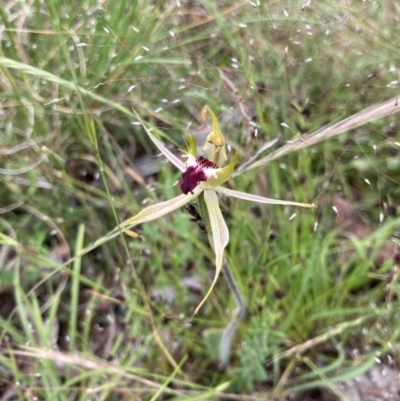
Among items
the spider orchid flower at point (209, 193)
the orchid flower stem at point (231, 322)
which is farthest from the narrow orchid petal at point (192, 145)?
the orchid flower stem at point (231, 322)

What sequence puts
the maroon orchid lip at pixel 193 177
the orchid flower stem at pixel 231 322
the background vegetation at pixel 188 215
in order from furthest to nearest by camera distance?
1. the background vegetation at pixel 188 215
2. the orchid flower stem at pixel 231 322
3. the maroon orchid lip at pixel 193 177

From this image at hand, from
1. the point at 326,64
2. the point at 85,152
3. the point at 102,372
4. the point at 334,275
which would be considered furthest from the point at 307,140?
the point at 85,152

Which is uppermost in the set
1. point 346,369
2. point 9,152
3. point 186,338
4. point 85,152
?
point 9,152

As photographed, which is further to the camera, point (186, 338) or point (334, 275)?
point (334, 275)

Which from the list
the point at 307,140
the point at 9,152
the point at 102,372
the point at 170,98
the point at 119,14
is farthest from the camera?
the point at 170,98

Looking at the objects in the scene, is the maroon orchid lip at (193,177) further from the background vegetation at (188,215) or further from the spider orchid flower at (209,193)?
the background vegetation at (188,215)

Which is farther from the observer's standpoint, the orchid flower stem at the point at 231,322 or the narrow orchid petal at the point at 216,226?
the orchid flower stem at the point at 231,322

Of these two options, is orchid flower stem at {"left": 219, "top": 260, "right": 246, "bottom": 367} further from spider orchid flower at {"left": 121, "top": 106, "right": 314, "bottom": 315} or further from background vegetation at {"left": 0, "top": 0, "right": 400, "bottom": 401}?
spider orchid flower at {"left": 121, "top": 106, "right": 314, "bottom": 315}

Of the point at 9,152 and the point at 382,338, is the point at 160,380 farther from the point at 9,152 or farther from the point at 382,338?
the point at 9,152
